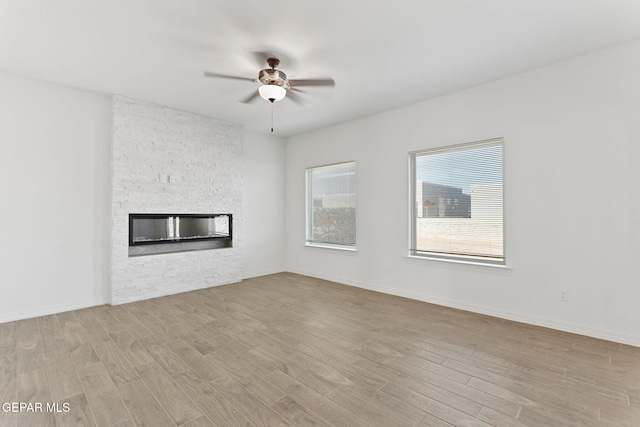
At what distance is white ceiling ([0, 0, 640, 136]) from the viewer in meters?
2.41

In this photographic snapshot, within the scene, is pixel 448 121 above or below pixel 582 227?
above

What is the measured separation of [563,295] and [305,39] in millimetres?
3776

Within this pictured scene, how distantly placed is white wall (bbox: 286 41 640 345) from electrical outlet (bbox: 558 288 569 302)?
0.12 feet

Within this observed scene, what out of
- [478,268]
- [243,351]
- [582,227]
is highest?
[582,227]

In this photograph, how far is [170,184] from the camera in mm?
4742

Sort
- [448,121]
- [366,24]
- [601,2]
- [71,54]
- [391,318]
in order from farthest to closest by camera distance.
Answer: [448,121], [391,318], [71,54], [366,24], [601,2]

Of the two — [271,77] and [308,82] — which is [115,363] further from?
[308,82]

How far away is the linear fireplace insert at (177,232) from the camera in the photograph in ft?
14.9

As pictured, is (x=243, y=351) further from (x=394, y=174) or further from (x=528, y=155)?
(x=528, y=155)

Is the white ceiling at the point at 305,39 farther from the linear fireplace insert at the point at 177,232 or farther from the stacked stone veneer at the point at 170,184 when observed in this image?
the linear fireplace insert at the point at 177,232

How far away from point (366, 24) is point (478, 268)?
3112mm

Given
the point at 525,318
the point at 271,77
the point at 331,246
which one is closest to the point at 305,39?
the point at 271,77

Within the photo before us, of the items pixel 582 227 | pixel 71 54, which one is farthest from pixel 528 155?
pixel 71 54

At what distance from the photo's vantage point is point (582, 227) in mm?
3123
